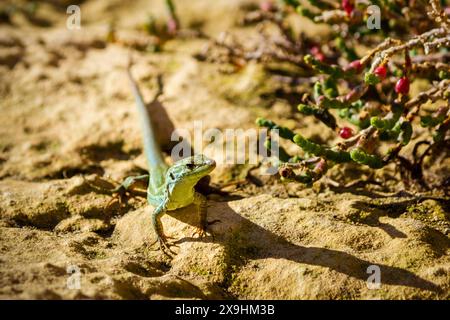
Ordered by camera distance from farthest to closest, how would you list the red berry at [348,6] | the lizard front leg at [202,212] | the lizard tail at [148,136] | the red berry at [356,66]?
1. the lizard tail at [148,136]
2. the red berry at [348,6]
3. the red berry at [356,66]
4. the lizard front leg at [202,212]

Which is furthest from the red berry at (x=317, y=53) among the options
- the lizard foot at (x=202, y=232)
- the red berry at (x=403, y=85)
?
the lizard foot at (x=202, y=232)

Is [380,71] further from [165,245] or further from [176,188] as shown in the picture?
[165,245]

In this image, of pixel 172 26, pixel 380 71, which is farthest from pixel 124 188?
pixel 172 26

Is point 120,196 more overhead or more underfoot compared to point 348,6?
more underfoot

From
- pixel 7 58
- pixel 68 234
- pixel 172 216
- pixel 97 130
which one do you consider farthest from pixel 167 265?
pixel 7 58

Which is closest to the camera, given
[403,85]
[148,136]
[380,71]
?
[380,71]

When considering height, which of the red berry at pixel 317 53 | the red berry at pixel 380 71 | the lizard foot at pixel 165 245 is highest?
the red berry at pixel 317 53

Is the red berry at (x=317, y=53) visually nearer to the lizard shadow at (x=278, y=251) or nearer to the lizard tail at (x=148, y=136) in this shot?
the lizard tail at (x=148, y=136)

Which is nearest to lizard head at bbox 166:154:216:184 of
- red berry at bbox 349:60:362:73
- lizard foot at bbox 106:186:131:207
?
lizard foot at bbox 106:186:131:207
